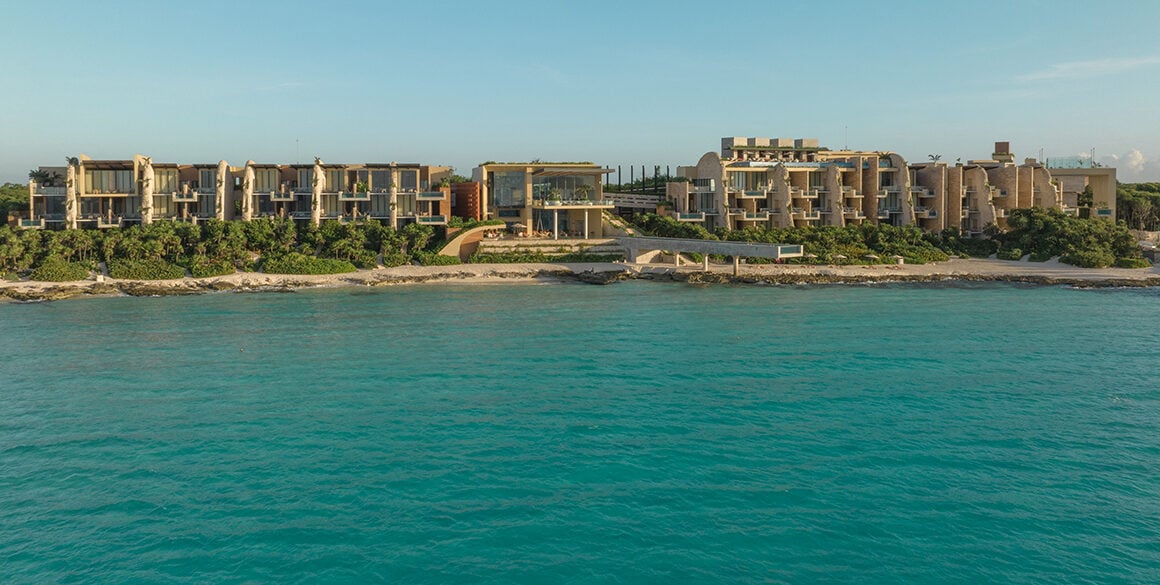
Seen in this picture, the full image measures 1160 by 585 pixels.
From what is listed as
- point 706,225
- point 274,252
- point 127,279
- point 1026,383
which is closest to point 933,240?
point 706,225

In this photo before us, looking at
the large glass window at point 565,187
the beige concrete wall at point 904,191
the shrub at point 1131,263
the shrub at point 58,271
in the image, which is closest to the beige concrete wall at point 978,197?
the beige concrete wall at point 904,191

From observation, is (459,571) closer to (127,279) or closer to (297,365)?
(297,365)

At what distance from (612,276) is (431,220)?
20.9 metres

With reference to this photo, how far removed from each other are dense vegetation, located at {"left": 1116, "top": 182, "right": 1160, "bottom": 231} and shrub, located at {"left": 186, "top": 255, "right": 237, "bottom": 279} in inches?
3979

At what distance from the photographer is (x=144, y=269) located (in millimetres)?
68625

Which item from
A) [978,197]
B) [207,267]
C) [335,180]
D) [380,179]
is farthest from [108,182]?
[978,197]

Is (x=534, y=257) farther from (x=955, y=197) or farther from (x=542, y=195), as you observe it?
(x=955, y=197)

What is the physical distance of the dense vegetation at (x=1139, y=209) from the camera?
103062mm

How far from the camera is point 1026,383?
35.6m

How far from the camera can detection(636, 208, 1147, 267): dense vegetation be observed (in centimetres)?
7994

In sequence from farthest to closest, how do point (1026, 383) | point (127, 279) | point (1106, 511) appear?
1. point (127, 279)
2. point (1026, 383)
3. point (1106, 511)

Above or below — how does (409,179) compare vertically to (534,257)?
above

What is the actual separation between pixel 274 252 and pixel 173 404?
43.3 metres

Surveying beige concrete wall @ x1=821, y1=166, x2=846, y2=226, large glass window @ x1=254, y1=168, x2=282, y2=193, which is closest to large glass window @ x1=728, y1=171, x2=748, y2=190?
beige concrete wall @ x1=821, y1=166, x2=846, y2=226
